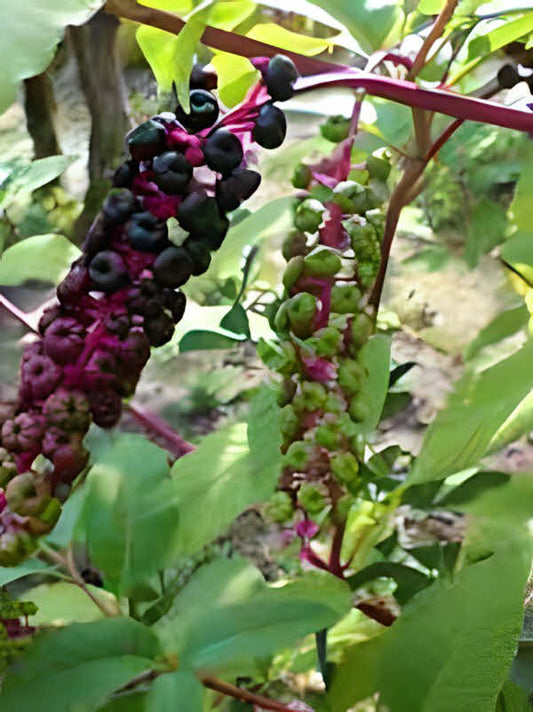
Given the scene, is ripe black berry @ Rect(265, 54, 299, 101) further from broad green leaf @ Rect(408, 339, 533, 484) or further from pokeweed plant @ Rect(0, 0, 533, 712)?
broad green leaf @ Rect(408, 339, 533, 484)

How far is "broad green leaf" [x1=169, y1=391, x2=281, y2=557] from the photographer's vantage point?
332 millimetres

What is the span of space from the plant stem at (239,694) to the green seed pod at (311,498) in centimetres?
7

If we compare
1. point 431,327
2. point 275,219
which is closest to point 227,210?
point 275,219

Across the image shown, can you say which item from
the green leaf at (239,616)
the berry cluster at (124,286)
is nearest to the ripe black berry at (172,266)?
the berry cluster at (124,286)

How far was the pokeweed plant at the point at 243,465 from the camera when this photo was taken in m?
0.31

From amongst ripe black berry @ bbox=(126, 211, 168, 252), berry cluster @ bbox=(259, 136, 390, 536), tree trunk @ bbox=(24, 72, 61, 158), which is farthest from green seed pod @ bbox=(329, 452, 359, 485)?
tree trunk @ bbox=(24, 72, 61, 158)

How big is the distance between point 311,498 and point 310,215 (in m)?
0.11

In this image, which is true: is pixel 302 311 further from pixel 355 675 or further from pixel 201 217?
pixel 355 675

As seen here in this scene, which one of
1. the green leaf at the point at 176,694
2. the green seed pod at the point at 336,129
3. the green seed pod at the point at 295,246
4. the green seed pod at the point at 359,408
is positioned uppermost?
the green seed pod at the point at 336,129

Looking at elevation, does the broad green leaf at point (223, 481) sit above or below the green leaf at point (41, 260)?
below

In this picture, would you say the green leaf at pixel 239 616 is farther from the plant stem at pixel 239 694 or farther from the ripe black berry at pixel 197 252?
the ripe black berry at pixel 197 252

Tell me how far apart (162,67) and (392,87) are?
93 mm

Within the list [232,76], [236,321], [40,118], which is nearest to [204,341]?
[236,321]

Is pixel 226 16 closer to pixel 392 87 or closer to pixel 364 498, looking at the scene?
pixel 392 87
